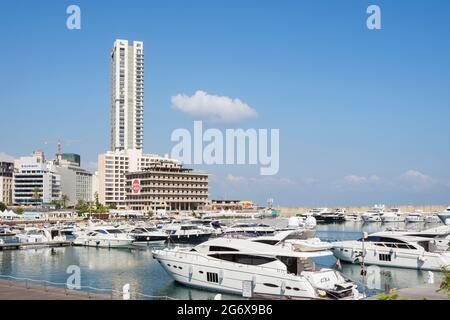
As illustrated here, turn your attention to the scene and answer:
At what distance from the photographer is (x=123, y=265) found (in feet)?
165

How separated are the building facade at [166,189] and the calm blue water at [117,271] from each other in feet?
326

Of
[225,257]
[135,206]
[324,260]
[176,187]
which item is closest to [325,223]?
[176,187]

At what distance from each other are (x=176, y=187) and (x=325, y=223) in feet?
169

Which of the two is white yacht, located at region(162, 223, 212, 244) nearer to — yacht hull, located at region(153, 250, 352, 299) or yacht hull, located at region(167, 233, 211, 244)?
yacht hull, located at region(167, 233, 211, 244)

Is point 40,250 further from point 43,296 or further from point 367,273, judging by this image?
point 43,296

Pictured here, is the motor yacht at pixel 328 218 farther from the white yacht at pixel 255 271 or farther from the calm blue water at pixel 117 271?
the white yacht at pixel 255 271

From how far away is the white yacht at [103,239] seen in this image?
67.8 metres

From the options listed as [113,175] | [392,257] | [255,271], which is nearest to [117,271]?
[255,271]

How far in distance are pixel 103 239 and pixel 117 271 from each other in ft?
78.9

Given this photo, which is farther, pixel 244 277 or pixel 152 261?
pixel 152 261

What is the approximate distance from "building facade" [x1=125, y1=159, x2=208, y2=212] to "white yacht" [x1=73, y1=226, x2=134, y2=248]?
3607 inches

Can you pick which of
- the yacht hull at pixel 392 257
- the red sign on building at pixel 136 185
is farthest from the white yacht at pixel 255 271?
the red sign on building at pixel 136 185
